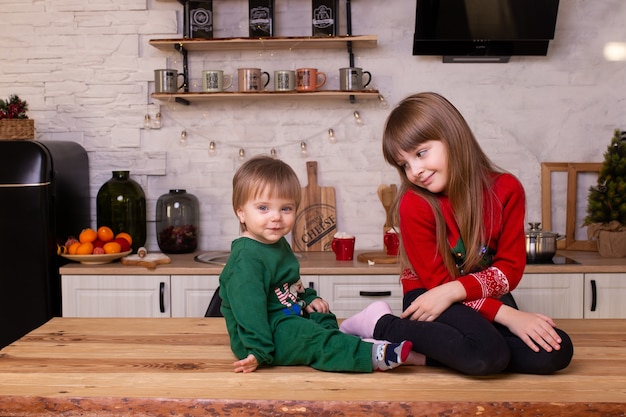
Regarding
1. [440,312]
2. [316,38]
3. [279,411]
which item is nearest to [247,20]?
[316,38]

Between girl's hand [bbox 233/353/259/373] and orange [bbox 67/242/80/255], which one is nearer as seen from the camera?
girl's hand [bbox 233/353/259/373]

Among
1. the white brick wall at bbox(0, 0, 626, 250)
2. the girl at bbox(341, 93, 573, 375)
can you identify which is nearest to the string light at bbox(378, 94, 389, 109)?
the white brick wall at bbox(0, 0, 626, 250)

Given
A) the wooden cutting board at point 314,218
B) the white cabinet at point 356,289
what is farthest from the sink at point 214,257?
the white cabinet at point 356,289

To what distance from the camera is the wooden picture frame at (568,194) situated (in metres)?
3.84

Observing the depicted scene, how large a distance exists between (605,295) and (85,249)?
235cm

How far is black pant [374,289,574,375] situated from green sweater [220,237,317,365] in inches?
11.6

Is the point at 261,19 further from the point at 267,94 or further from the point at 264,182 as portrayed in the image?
the point at 264,182

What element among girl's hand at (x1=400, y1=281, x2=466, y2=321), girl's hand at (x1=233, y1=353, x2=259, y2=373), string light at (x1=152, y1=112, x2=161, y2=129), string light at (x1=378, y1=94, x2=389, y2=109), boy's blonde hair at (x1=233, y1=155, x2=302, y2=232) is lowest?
girl's hand at (x1=233, y1=353, x2=259, y2=373)

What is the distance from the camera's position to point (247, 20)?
3.88 metres

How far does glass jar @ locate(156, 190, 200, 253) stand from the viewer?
379cm

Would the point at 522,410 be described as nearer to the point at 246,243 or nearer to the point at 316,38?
the point at 246,243

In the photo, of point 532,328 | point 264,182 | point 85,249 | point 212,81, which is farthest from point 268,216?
point 212,81

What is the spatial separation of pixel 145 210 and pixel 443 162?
2.30 metres

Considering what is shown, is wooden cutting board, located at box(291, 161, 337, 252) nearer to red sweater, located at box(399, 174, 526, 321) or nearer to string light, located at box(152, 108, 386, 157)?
string light, located at box(152, 108, 386, 157)
